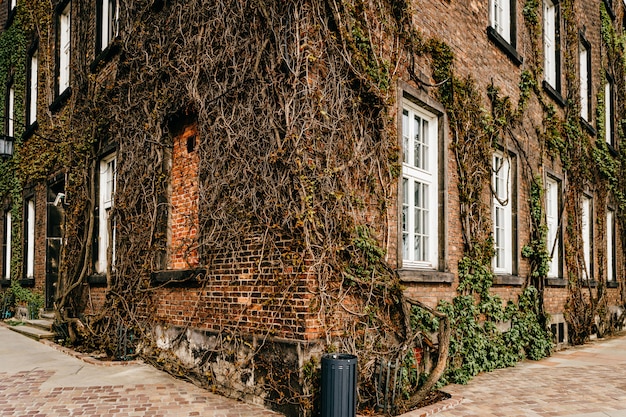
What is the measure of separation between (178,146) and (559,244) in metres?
8.26

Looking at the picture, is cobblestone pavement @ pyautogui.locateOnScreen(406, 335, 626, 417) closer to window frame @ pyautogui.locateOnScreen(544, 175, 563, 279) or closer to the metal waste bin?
the metal waste bin

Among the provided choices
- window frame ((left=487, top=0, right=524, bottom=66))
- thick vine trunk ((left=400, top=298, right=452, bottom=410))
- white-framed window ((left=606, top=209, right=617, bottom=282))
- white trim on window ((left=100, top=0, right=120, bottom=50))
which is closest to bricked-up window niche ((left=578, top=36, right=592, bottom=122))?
white-framed window ((left=606, top=209, right=617, bottom=282))

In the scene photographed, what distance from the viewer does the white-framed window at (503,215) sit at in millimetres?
9539

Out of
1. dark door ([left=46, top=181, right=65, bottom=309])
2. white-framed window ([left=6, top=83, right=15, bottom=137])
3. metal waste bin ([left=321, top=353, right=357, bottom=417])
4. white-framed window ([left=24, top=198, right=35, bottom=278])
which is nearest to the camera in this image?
metal waste bin ([left=321, top=353, right=357, bottom=417])

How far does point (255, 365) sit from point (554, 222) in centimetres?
843

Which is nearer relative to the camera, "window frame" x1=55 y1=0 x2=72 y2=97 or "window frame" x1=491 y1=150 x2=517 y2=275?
"window frame" x1=491 y1=150 x2=517 y2=275

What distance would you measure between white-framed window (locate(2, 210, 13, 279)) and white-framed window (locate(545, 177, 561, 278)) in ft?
46.8

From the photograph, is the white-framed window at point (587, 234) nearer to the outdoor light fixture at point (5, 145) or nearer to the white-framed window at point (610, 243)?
the white-framed window at point (610, 243)

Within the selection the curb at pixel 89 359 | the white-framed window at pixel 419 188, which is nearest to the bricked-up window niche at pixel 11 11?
the curb at pixel 89 359

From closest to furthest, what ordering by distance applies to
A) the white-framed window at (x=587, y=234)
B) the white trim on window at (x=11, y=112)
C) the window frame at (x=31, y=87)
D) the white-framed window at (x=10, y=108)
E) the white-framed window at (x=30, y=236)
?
the white-framed window at (x=587, y=234) < the white-framed window at (x=30, y=236) < the window frame at (x=31, y=87) < the white trim on window at (x=11, y=112) < the white-framed window at (x=10, y=108)

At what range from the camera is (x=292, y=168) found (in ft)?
19.1

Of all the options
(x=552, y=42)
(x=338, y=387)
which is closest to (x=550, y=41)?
(x=552, y=42)

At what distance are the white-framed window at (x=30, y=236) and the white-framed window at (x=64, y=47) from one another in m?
3.53

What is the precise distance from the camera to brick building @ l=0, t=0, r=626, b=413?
5902 mm
